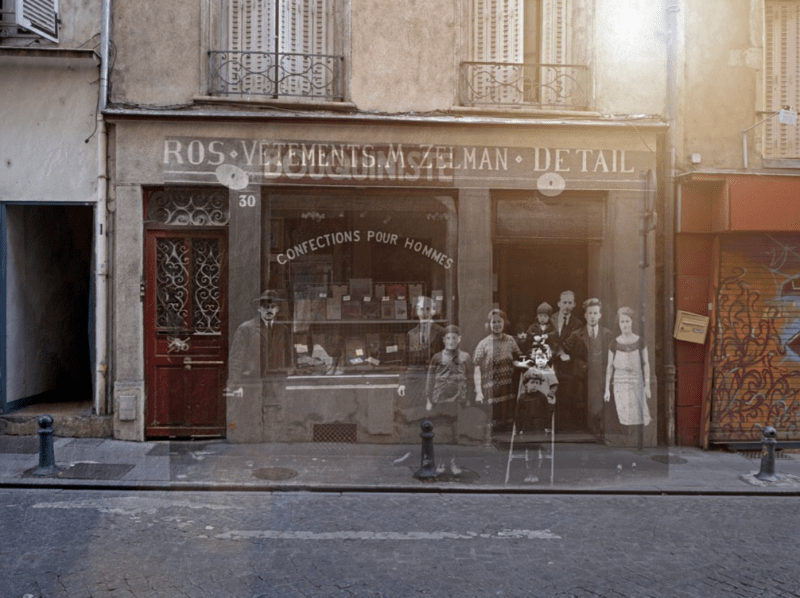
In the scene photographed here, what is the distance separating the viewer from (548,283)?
1064cm

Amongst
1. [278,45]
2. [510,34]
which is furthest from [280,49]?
[510,34]

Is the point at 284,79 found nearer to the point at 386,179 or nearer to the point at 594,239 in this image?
the point at 386,179

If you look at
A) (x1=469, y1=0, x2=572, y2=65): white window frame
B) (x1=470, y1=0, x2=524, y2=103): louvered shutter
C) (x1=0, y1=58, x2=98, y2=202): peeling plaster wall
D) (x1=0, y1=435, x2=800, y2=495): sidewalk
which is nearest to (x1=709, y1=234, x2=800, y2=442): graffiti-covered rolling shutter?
(x1=0, y1=435, x2=800, y2=495): sidewalk

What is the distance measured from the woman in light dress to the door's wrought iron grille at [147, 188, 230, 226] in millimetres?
5552

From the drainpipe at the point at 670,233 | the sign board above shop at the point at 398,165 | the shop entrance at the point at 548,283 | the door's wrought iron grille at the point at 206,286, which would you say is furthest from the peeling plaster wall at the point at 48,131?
the drainpipe at the point at 670,233

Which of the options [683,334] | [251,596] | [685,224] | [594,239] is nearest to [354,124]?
[594,239]

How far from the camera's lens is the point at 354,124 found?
392 inches

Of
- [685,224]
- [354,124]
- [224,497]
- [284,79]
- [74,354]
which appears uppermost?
[284,79]

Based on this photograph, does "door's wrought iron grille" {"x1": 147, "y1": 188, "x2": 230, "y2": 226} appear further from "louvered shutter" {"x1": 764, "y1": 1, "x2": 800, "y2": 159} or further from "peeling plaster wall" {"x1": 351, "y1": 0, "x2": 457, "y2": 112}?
"louvered shutter" {"x1": 764, "y1": 1, "x2": 800, "y2": 159}

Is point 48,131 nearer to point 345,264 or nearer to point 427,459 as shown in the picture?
point 345,264

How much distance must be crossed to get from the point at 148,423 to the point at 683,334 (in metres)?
7.26

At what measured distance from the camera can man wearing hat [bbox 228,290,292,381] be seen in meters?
9.90

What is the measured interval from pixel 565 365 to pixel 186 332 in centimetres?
521

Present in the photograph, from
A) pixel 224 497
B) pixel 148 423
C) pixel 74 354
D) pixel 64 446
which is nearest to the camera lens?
pixel 224 497
